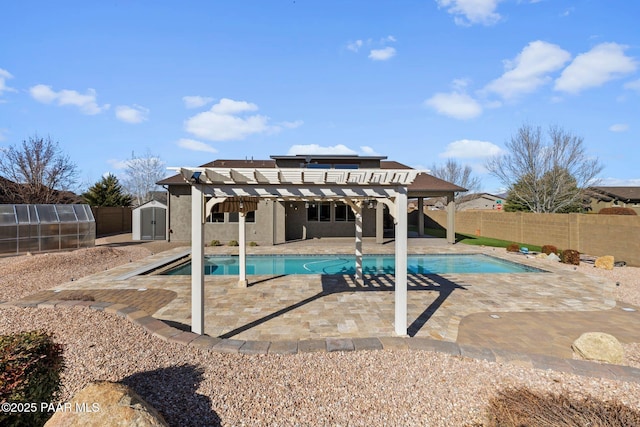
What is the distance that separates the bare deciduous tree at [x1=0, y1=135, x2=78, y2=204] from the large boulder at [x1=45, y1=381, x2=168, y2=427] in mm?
26113

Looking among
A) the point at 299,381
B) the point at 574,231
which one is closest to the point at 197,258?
the point at 299,381

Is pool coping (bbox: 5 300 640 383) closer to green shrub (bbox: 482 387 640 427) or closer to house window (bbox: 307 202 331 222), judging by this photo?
green shrub (bbox: 482 387 640 427)

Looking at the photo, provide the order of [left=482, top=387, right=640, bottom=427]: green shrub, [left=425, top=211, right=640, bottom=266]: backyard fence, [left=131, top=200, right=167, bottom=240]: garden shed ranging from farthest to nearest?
[left=131, top=200, right=167, bottom=240]: garden shed → [left=425, top=211, right=640, bottom=266]: backyard fence → [left=482, top=387, right=640, bottom=427]: green shrub

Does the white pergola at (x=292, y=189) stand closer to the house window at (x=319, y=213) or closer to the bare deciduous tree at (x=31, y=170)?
the house window at (x=319, y=213)

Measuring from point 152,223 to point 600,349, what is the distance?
2356cm

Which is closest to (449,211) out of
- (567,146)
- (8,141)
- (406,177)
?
(567,146)

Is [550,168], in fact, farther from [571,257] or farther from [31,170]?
[31,170]

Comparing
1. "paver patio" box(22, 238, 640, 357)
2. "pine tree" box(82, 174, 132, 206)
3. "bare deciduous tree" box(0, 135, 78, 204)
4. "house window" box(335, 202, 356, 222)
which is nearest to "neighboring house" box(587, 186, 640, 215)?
"house window" box(335, 202, 356, 222)

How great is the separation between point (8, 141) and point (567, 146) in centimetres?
4065

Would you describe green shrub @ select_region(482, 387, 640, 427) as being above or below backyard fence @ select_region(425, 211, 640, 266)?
below

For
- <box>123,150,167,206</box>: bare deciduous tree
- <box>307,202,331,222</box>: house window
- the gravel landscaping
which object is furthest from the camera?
<box>123,150,167,206</box>: bare deciduous tree

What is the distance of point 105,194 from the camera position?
31.5m

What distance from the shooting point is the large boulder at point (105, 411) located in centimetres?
252

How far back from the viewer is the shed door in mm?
21516
